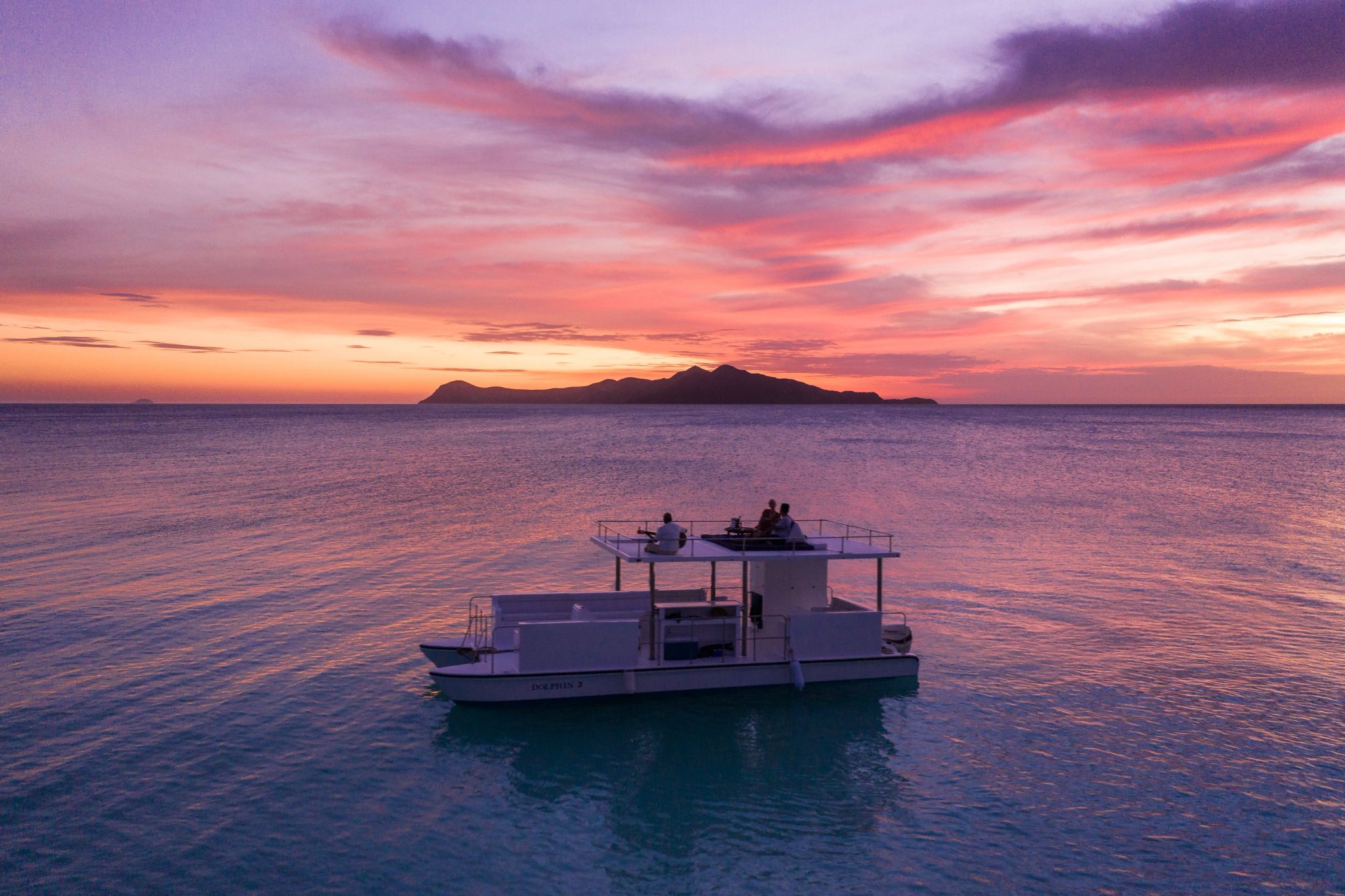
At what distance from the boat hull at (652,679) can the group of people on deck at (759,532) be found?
10.3ft

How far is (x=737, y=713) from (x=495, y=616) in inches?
282

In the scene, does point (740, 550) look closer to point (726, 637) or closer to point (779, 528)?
point (779, 528)

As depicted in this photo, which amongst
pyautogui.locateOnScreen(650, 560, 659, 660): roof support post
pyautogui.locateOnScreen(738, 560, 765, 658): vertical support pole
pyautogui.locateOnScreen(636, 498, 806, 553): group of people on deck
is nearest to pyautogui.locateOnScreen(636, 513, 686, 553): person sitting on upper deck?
pyautogui.locateOnScreen(636, 498, 806, 553): group of people on deck

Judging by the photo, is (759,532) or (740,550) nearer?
(740,550)

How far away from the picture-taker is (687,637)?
21438 mm

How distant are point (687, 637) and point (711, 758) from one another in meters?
3.73

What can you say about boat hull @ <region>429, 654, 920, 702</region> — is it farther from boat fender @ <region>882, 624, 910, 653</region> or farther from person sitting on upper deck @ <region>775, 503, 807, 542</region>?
person sitting on upper deck @ <region>775, 503, 807, 542</region>

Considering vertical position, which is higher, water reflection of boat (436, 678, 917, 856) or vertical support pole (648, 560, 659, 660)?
vertical support pole (648, 560, 659, 660)

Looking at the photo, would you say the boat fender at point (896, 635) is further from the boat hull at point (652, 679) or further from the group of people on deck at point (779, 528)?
the group of people on deck at point (779, 528)

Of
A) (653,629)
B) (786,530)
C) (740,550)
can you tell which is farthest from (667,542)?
(786,530)

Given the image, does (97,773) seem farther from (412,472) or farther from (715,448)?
(715,448)

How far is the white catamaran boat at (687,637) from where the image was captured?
20.3 m

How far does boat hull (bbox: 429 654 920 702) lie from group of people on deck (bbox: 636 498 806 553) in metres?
3.14

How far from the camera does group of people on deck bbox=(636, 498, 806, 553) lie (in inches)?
819
